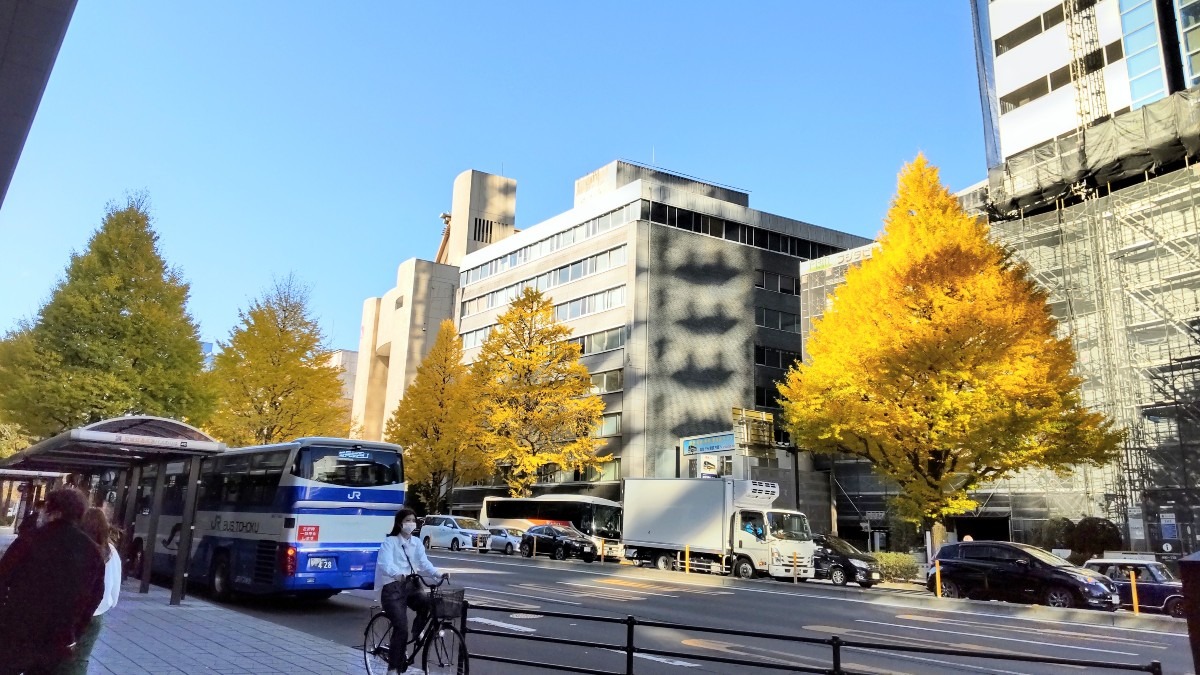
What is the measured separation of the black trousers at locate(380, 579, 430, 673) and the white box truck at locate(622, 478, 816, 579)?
20076 mm

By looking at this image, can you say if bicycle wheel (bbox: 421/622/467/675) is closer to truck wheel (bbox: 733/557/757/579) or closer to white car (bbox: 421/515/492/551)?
truck wheel (bbox: 733/557/757/579)

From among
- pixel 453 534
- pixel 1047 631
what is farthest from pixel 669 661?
pixel 453 534

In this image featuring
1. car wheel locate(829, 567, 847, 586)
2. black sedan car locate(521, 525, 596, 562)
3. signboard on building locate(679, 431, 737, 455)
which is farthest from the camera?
signboard on building locate(679, 431, 737, 455)

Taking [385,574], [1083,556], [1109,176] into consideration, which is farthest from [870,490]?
[385,574]

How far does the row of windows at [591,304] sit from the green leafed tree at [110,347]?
26.8 metres

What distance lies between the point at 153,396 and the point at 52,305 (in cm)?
456

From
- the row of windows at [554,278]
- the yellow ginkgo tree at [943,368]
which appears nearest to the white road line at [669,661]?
the yellow ginkgo tree at [943,368]

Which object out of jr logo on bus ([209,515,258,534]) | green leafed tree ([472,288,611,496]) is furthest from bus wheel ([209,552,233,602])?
green leafed tree ([472,288,611,496])

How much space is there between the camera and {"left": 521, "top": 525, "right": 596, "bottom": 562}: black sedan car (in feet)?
115

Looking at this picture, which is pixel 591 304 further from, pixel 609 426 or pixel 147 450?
pixel 147 450

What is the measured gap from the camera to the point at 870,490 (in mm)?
39906

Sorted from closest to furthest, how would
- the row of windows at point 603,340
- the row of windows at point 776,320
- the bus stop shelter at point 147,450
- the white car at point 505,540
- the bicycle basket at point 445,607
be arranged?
the bicycle basket at point 445,607 → the bus stop shelter at point 147,450 → the white car at point 505,540 → the row of windows at point 603,340 → the row of windows at point 776,320

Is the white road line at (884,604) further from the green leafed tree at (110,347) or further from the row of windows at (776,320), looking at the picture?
the row of windows at (776,320)

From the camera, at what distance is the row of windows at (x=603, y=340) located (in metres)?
50.7
